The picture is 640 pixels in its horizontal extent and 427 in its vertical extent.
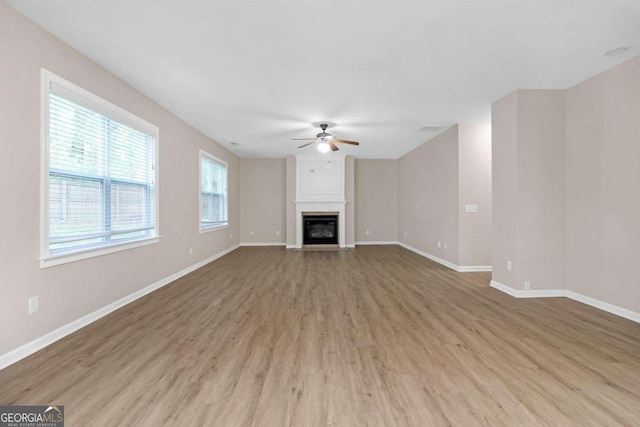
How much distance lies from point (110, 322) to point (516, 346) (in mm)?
3723

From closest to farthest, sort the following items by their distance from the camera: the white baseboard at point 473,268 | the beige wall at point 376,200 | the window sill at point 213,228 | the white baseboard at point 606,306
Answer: the white baseboard at point 606,306
the white baseboard at point 473,268
the window sill at point 213,228
the beige wall at point 376,200

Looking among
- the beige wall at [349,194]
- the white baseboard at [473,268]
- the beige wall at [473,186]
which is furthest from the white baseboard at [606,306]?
the beige wall at [349,194]

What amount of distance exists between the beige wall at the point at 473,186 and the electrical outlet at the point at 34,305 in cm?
551

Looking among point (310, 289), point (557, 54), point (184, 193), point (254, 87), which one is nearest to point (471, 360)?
point (310, 289)

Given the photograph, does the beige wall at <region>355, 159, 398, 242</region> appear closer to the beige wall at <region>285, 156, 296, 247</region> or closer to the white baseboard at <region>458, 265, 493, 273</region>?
the beige wall at <region>285, 156, 296, 247</region>

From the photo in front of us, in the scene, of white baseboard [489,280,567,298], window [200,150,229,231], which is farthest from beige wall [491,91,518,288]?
window [200,150,229,231]

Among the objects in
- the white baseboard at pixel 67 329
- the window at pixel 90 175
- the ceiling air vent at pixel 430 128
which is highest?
the ceiling air vent at pixel 430 128

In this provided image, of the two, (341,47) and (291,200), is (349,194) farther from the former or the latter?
(341,47)

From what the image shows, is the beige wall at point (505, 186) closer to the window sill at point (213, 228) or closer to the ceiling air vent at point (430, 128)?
the ceiling air vent at point (430, 128)

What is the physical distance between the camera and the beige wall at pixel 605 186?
2.94 metres

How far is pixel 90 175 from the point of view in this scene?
9.59 feet

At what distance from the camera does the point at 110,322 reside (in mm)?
2881

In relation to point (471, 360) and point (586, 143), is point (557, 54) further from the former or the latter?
point (471, 360)

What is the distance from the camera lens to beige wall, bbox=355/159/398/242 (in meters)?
8.94
